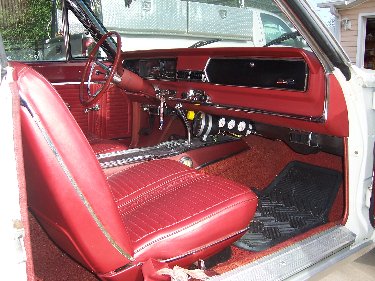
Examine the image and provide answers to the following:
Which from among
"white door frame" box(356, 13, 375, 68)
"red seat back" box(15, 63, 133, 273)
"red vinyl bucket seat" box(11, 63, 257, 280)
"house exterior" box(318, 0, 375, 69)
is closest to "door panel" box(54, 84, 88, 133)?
"red vinyl bucket seat" box(11, 63, 257, 280)

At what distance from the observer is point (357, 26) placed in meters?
9.95

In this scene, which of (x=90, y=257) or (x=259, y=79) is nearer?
(x=90, y=257)

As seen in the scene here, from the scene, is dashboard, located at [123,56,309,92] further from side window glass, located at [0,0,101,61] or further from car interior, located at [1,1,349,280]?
side window glass, located at [0,0,101,61]

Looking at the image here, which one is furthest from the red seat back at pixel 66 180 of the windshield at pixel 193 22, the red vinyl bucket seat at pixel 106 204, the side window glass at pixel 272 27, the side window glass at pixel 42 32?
the side window glass at pixel 42 32

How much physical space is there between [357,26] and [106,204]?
1012cm

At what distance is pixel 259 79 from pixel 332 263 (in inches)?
40.8

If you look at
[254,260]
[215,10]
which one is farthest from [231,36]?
[254,260]

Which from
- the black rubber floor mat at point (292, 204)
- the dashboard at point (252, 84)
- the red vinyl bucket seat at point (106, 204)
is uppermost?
the dashboard at point (252, 84)

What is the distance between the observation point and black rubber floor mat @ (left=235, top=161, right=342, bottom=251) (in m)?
2.40

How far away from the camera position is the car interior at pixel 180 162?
1.18m

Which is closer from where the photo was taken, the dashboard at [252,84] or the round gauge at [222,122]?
the dashboard at [252,84]

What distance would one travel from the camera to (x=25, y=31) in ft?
11.2

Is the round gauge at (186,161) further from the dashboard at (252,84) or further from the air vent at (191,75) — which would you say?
the air vent at (191,75)

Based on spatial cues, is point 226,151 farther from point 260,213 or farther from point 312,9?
point 312,9
